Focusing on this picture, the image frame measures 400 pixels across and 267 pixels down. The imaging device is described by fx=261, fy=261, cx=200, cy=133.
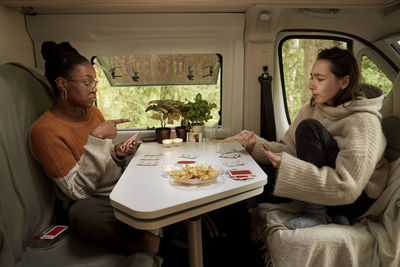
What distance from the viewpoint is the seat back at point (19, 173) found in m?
1.08

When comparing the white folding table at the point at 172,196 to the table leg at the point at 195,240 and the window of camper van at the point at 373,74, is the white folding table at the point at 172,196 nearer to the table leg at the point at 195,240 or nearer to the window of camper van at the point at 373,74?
the table leg at the point at 195,240

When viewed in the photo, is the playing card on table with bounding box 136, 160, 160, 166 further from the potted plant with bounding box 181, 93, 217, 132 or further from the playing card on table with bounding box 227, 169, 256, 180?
the potted plant with bounding box 181, 93, 217, 132

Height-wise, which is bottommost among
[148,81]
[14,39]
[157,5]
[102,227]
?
[102,227]

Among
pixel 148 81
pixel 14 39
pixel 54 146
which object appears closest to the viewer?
pixel 54 146

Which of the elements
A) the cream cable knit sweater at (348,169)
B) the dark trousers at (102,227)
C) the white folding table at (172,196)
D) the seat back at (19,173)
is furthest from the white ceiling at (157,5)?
the dark trousers at (102,227)

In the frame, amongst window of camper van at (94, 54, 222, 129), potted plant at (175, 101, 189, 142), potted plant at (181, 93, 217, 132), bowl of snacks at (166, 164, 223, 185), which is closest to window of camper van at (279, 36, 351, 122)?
window of camper van at (94, 54, 222, 129)

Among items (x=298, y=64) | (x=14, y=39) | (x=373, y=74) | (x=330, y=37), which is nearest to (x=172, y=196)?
(x=14, y=39)

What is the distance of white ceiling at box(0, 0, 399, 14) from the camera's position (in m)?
1.67

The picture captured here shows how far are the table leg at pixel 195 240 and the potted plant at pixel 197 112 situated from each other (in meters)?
0.80

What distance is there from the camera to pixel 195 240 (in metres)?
1.26

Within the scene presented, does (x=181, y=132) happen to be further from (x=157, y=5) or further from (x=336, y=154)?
(x=336, y=154)

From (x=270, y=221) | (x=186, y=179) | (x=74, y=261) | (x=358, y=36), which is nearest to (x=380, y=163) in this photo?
(x=270, y=221)

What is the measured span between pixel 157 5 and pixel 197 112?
79 centimetres

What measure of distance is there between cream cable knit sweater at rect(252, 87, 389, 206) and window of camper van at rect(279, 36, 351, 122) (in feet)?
3.59
